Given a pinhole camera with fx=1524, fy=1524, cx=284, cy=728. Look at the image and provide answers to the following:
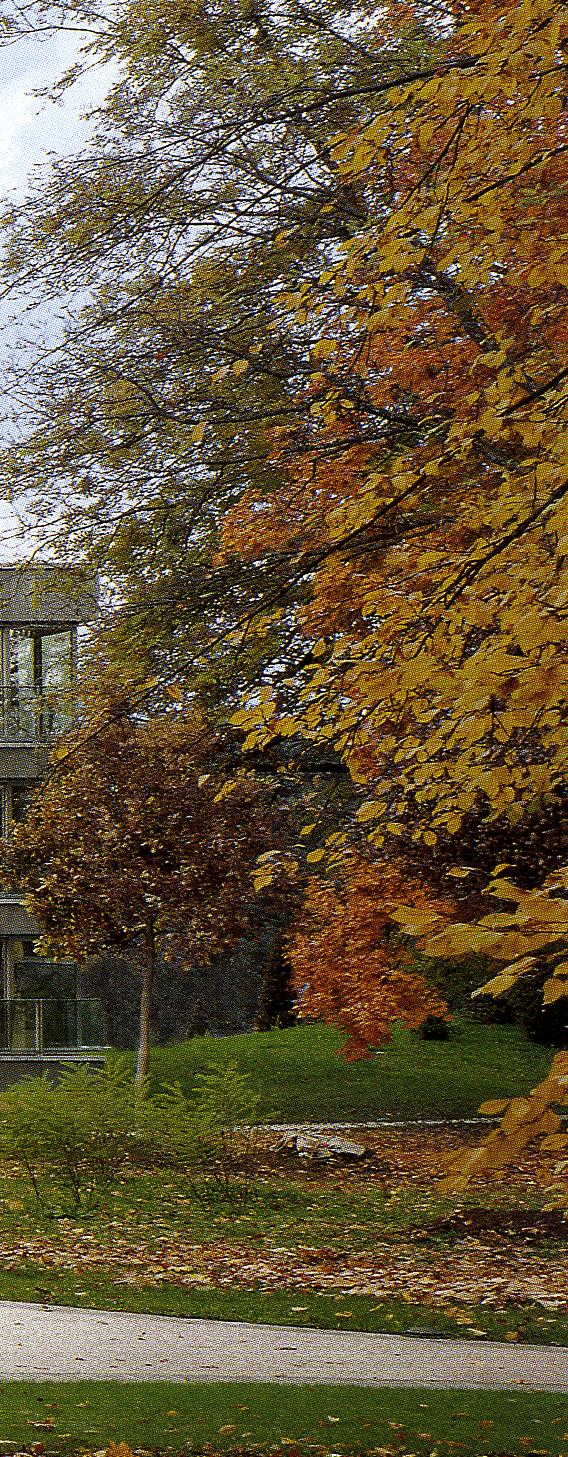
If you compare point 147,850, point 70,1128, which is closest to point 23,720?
point 147,850

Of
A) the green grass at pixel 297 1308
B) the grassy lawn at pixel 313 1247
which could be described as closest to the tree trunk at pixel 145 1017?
the grassy lawn at pixel 313 1247

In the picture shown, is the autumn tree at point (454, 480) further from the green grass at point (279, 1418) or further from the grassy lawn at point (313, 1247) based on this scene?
the grassy lawn at point (313, 1247)

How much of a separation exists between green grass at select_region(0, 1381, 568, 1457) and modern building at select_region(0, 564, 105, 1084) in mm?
18476

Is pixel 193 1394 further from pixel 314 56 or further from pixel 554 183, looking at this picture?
pixel 314 56

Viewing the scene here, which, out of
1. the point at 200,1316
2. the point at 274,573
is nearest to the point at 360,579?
the point at 274,573

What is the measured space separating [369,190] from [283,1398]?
6.71 metres

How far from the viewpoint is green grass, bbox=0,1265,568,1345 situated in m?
9.59

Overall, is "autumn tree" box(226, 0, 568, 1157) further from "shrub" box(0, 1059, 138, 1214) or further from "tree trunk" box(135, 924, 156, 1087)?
"tree trunk" box(135, 924, 156, 1087)

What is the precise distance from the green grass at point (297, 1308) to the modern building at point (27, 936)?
15.2m

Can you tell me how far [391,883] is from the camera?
1545 centimetres

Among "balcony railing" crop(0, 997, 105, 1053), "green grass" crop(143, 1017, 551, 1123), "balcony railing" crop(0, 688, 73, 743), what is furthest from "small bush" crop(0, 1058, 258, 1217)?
"balcony railing" crop(0, 688, 73, 743)

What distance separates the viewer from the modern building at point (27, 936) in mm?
27391

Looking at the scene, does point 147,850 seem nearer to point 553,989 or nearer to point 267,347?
point 267,347

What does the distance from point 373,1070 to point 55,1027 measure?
5.84 m
